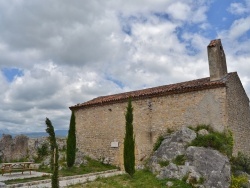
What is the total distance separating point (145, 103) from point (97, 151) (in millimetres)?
6090

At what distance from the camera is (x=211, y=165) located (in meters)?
14.3

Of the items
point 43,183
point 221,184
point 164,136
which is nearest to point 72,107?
point 164,136

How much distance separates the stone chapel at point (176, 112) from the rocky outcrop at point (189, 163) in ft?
4.90

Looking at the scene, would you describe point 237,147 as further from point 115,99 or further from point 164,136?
point 115,99

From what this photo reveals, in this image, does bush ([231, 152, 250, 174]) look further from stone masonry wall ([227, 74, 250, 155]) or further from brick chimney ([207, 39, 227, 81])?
brick chimney ([207, 39, 227, 81])

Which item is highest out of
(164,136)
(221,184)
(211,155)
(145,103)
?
(145,103)

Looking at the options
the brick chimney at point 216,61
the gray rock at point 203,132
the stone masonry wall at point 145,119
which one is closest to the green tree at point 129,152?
the stone masonry wall at point 145,119

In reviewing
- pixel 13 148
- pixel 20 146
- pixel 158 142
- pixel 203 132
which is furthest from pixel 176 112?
pixel 13 148

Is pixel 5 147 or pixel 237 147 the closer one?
pixel 237 147

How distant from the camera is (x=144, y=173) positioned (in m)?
16.0

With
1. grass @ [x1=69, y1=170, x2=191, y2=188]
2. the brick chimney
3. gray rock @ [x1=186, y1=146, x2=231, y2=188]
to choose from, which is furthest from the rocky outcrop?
the brick chimney

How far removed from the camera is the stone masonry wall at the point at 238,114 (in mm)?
17562

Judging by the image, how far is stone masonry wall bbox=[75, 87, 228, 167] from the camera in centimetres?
1720

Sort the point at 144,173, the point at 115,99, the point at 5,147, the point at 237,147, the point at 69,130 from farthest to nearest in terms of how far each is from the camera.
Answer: the point at 5,147 < the point at 115,99 < the point at 69,130 < the point at 237,147 < the point at 144,173
